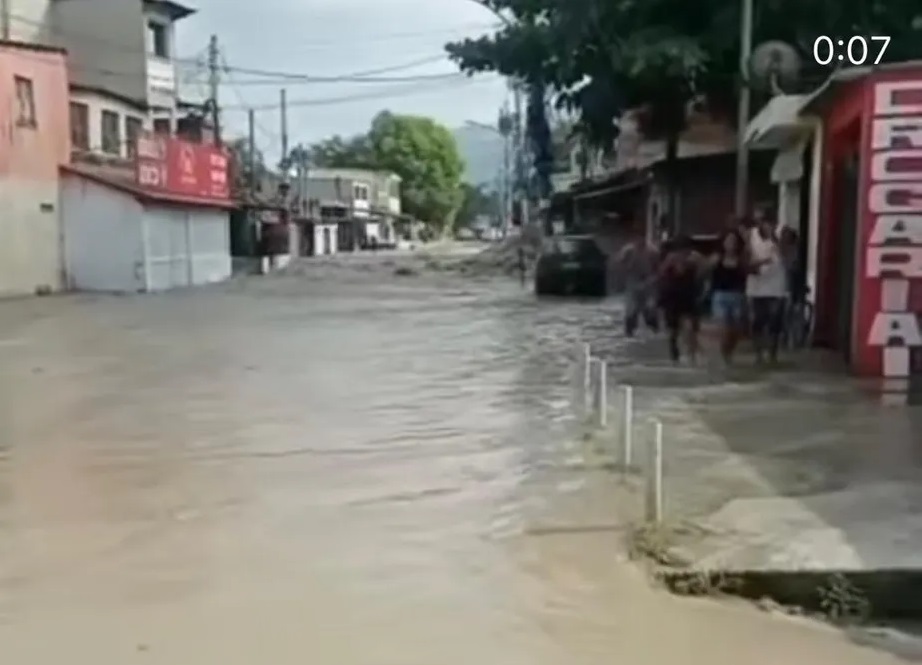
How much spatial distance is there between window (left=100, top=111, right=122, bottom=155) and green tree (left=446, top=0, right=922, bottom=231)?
18.3 meters

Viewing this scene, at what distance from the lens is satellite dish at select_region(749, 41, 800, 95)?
804 inches

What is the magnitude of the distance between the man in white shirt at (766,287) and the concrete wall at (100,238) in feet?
83.7

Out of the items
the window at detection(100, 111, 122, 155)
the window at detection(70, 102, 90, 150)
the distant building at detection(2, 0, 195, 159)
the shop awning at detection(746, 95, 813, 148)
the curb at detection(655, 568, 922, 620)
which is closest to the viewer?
the curb at detection(655, 568, 922, 620)

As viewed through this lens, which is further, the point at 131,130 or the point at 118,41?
the point at 118,41

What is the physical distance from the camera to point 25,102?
3653cm

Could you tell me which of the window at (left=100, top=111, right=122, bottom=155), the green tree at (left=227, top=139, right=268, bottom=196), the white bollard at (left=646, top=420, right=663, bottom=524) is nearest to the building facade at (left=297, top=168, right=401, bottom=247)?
the green tree at (left=227, top=139, right=268, bottom=196)

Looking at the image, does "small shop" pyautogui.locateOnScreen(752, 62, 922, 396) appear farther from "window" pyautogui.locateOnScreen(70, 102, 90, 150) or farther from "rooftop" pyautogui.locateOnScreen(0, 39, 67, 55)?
"window" pyautogui.locateOnScreen(70, 102, 90, 150)

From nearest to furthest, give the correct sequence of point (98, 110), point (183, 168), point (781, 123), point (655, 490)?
point (655, 490) < point (781, 123) < point (183, 168) < point (98, 110)

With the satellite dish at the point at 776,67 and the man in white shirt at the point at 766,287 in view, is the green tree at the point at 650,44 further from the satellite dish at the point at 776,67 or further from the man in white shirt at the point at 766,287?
the man in white shirt at the point at 766,287

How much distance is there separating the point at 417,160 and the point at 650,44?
92773 millimetres

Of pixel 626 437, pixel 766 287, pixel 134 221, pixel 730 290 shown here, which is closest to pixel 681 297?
pixel 730 290

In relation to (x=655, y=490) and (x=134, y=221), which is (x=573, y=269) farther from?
(x=655, y=490)

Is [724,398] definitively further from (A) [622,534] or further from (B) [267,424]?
(A) [622,534]
